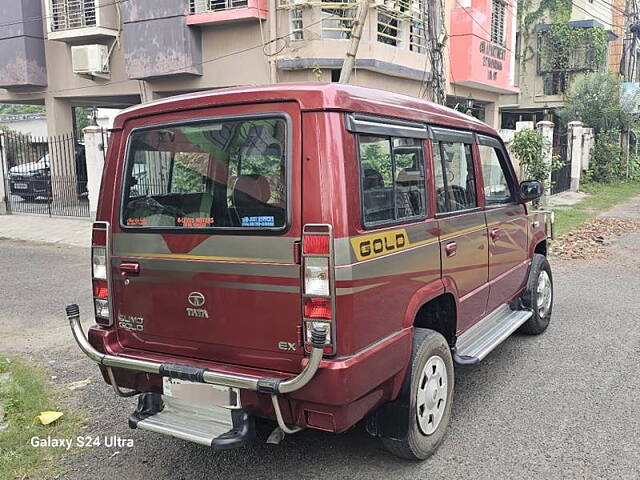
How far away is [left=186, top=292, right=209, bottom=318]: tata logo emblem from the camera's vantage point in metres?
3.18

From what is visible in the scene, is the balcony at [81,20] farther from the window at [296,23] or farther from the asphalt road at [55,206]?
the window at [296,23]

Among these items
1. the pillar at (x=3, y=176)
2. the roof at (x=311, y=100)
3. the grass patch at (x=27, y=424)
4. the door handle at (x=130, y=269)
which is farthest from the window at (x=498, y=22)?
the door handle at (x=130, y=269)

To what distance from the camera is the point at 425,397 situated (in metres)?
3.53

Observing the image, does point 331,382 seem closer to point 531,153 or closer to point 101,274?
point 101,274

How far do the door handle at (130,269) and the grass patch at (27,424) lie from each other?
1.24 metres

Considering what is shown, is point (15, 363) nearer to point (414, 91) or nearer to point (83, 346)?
point (83, 346)

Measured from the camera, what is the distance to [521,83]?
89.4ft

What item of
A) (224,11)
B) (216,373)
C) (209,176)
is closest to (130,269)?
(209,176)

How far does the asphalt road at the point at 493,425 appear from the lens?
11.3 feet

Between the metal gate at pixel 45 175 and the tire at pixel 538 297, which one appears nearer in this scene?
the tire at pixel 538 297

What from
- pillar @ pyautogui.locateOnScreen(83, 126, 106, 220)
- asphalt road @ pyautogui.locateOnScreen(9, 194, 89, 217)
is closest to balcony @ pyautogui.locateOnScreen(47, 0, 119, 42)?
pillar @ pyautogui.locateOnScreen(83, 126, 106, 220)

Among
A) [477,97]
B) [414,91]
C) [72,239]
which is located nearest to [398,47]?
[414,91]

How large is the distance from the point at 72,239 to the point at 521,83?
2154 cm

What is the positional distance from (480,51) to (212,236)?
53.5ft
